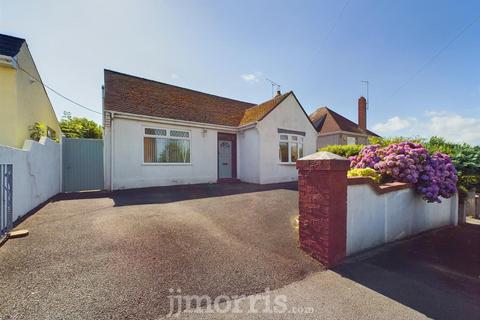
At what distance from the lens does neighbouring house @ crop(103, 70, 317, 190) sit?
9844 millimetres

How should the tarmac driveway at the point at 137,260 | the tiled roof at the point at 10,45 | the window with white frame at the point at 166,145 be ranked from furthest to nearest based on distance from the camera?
the window with white frame at the point at 166,145 < the tiled roof at the point at 10,45 < the tarmac driveway at the point at 137,260

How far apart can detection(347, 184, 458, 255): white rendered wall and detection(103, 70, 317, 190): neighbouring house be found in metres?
7.29

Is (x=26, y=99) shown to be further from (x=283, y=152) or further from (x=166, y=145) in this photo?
(x=283, y=152)

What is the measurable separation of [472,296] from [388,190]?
7.13ft

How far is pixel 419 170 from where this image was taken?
5.61 metres

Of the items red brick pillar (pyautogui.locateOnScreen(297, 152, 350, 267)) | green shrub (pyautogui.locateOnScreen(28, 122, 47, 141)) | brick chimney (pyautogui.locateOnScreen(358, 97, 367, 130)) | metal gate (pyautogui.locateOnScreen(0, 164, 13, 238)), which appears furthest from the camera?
brick chimney (pyautogui.locateOnScreen(358, 97, 367, 130))

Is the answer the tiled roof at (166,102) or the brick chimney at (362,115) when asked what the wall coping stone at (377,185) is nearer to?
the tiled roof at (166,102)

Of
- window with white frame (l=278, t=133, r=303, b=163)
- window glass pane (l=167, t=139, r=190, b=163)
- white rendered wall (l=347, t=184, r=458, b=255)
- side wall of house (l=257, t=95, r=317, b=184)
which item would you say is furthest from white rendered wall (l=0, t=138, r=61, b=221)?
window with white frame (l=278, t=133, r=303, b=163)

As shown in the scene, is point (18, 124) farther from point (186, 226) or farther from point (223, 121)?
point (223, 121)

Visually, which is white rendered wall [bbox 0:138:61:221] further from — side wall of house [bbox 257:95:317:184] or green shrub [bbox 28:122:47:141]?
side wall of house [bbox 257:95:317:184]

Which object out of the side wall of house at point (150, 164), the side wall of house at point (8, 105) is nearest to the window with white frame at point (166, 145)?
the side wall of house at point (150, 164)

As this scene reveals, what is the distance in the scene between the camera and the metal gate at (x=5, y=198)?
13.9 ft

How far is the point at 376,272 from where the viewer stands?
3410 mm

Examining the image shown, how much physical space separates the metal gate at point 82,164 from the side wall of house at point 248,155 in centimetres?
750
